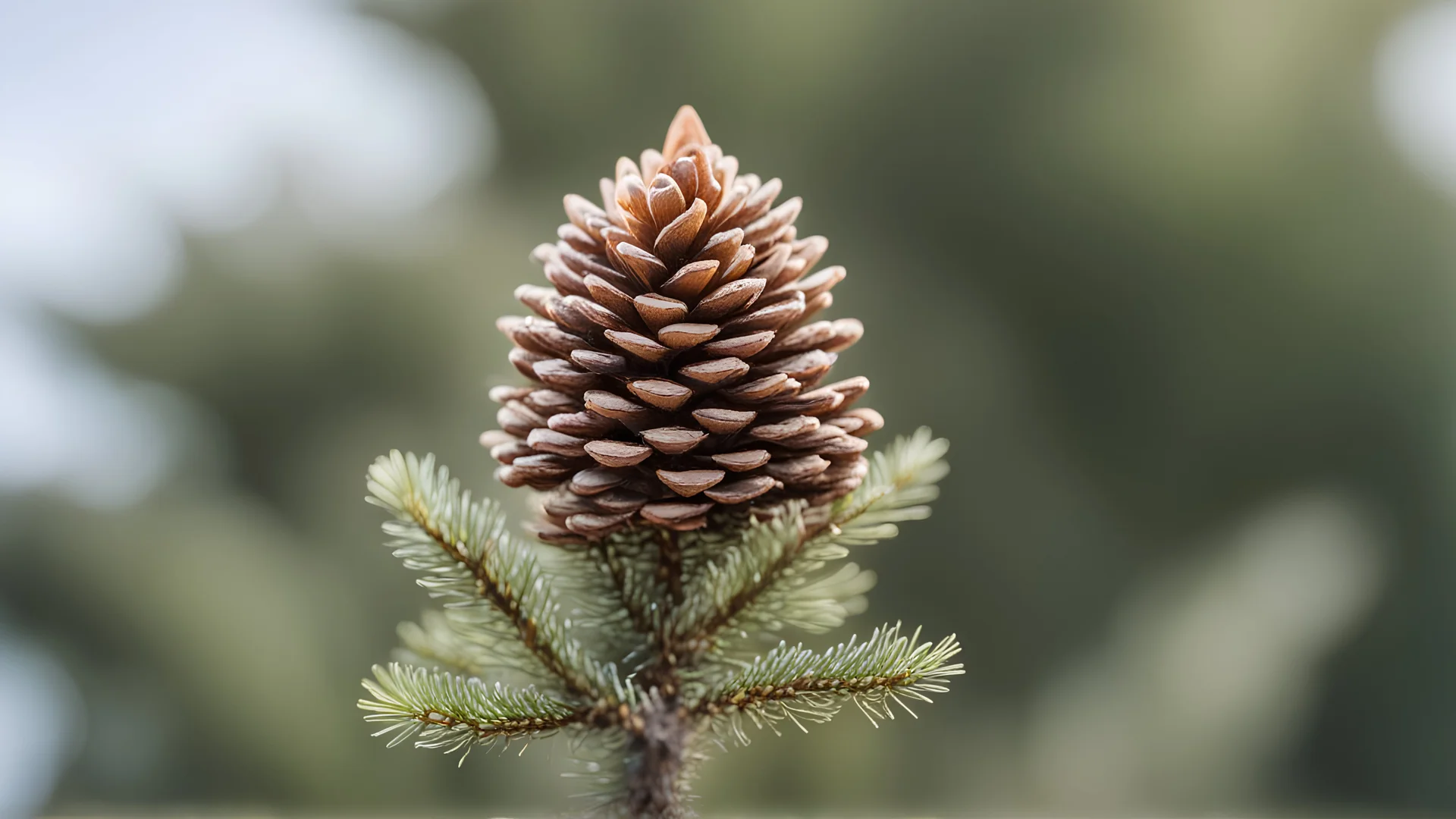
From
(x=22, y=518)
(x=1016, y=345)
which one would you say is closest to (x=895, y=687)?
(x=1016, y=345)

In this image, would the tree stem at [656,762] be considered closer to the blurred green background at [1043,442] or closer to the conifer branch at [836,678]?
the conifer branch at [836,678]

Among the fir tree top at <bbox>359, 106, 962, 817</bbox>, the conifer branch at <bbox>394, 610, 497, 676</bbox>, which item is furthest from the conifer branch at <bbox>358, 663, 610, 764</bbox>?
the conifer branch at <bbox>394, 610, 497, 676</bbox>

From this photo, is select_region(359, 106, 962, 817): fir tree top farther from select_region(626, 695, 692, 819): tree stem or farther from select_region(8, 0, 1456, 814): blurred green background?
select_region(8, 0, 1456, 814): blurred green background

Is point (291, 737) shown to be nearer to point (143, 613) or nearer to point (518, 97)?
point (143, 613)

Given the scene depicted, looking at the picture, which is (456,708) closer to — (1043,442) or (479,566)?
(479,566)

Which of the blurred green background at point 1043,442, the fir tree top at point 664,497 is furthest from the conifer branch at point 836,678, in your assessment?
the blurred green background at point 1043,442

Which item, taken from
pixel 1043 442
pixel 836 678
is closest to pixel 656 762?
pixel 836 678

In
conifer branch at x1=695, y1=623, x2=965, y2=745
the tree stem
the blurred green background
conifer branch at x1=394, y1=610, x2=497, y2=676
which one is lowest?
the tree stem
